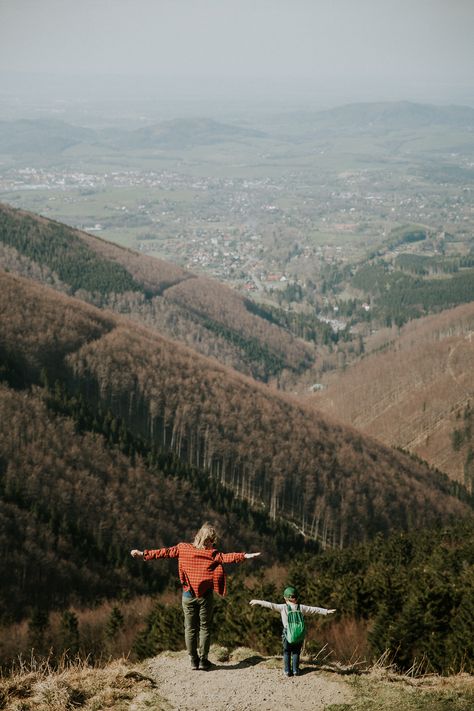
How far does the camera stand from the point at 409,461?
153 metres

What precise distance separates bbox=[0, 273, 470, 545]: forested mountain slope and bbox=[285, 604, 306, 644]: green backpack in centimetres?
9115

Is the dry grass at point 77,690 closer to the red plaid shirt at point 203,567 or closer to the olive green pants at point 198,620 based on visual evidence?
the olive green pants at point 198,620

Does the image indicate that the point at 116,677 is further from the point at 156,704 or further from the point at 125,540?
the point at 125,540

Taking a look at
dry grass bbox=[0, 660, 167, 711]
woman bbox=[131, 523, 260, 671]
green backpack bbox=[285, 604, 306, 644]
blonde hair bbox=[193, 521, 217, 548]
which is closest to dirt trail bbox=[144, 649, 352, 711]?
dry grass bbox=[0, 660, 167, 711]

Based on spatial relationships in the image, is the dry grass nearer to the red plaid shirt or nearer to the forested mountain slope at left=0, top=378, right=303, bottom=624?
the red plaid shirt

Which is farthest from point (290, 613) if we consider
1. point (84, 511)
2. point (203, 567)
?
point (84, 511)

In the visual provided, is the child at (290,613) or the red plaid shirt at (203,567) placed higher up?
the red plaid shirt at (203,567)

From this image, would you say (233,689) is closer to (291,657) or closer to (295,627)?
(291,657)

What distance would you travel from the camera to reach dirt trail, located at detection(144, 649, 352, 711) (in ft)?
59.7

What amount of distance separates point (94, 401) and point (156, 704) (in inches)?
4267

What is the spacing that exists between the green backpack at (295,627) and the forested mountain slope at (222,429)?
91.2m

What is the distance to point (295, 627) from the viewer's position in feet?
62.5

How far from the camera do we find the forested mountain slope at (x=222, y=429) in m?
120

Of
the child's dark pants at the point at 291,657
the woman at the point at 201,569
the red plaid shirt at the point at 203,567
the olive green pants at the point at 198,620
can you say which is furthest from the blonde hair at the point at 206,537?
the child's dark pants at the point at 291,657
